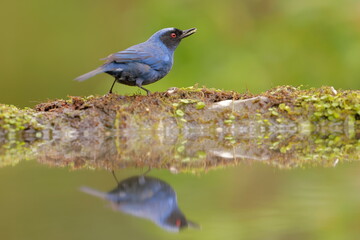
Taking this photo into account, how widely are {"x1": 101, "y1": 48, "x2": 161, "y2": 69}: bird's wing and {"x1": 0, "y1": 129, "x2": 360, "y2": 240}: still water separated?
42.8 inches

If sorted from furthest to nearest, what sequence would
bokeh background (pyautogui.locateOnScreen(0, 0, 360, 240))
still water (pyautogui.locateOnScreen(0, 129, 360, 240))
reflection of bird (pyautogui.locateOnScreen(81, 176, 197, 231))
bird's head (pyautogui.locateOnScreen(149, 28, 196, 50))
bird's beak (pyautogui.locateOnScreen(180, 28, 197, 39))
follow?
bokeh background (pyautogui.locateOnScreen(0, 0, 360, 240)) < bird's beak (pyautogui.locateOnScreen(180, 28, 197, 39)) < bird's head (pyautogui.locateOnScreen(149, 28, 196, 50)) < reflection of bird (pyautogui.locateOnScreen(81, 176, 197, 231)) < still water (pyautogui.locateOnScreen(0, 129, 360, 240))

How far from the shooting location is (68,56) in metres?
11.8

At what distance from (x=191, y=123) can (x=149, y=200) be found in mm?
3008

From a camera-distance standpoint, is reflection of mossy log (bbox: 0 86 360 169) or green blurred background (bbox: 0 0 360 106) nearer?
reflection of mossy log (bbox: 0 86 360 169)

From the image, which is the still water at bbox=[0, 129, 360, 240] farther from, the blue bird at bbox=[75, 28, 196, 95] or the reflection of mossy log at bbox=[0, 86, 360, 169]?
the blue bird at bbox=[75, 28, 196, 95]

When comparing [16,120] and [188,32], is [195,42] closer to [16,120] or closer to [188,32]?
[188,32]

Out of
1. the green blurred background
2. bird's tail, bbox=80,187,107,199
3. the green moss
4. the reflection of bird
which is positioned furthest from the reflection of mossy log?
the green blurred background

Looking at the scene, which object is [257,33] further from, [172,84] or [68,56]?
[68,56]

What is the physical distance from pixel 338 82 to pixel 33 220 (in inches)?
311

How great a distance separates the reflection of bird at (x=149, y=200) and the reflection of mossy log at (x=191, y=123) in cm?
134

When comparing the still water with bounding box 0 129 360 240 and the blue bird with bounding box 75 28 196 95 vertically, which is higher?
the blue bird with bounding box 75 28 196 95

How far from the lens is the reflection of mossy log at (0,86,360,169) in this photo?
5.66 meters

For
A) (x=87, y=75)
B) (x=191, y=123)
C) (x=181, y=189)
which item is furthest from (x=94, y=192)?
(x=191, y=123)

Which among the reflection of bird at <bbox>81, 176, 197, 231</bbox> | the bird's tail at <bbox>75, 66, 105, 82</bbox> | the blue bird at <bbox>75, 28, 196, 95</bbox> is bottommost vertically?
the reflection of bird at <bbox>81, 176, 197, 231</bbox>
